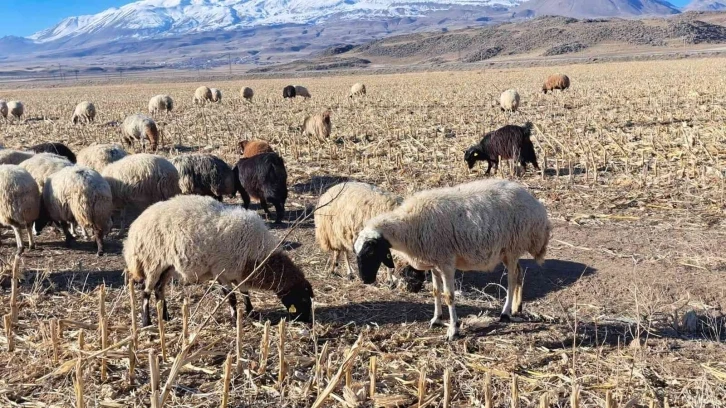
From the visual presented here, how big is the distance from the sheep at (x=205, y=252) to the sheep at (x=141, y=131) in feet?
39.3

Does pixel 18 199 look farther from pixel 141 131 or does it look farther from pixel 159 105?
pixel 159 105

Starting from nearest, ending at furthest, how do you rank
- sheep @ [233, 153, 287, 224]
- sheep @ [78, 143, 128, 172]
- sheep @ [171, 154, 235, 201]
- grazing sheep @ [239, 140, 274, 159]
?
1. sheep @ [233, 153, 287, 224]
2. sheep @ [171, 154, 235, 201]
3. sheep @ [78, 143, 128, 172]
4. grazing sheep @ [239, 140, 274, 159]

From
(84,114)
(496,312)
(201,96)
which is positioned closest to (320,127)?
(496,312)

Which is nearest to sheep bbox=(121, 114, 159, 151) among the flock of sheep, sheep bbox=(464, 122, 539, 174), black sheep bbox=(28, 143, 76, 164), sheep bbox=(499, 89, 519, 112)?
black sheep bbox=(28, 143, 76, 164)

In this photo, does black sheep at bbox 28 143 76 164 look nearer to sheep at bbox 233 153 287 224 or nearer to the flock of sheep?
sheep at bbox 233 153 287 224

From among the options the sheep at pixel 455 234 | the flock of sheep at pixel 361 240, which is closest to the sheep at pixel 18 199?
the flock of sheep at pixel 361 240

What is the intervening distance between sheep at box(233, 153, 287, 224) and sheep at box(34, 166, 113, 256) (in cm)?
252

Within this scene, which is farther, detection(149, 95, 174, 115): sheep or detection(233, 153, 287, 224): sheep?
detection(149, 95, 174, 115): sheep

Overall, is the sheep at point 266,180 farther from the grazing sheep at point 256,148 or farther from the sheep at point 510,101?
the sheep at point 510,101

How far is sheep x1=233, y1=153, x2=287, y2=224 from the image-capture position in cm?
1076

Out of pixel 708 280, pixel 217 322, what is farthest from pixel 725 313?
pixel 217 322

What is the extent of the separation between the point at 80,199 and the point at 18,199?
0.90 m

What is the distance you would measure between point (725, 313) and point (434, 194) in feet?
11.0

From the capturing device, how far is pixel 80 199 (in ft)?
29.2
